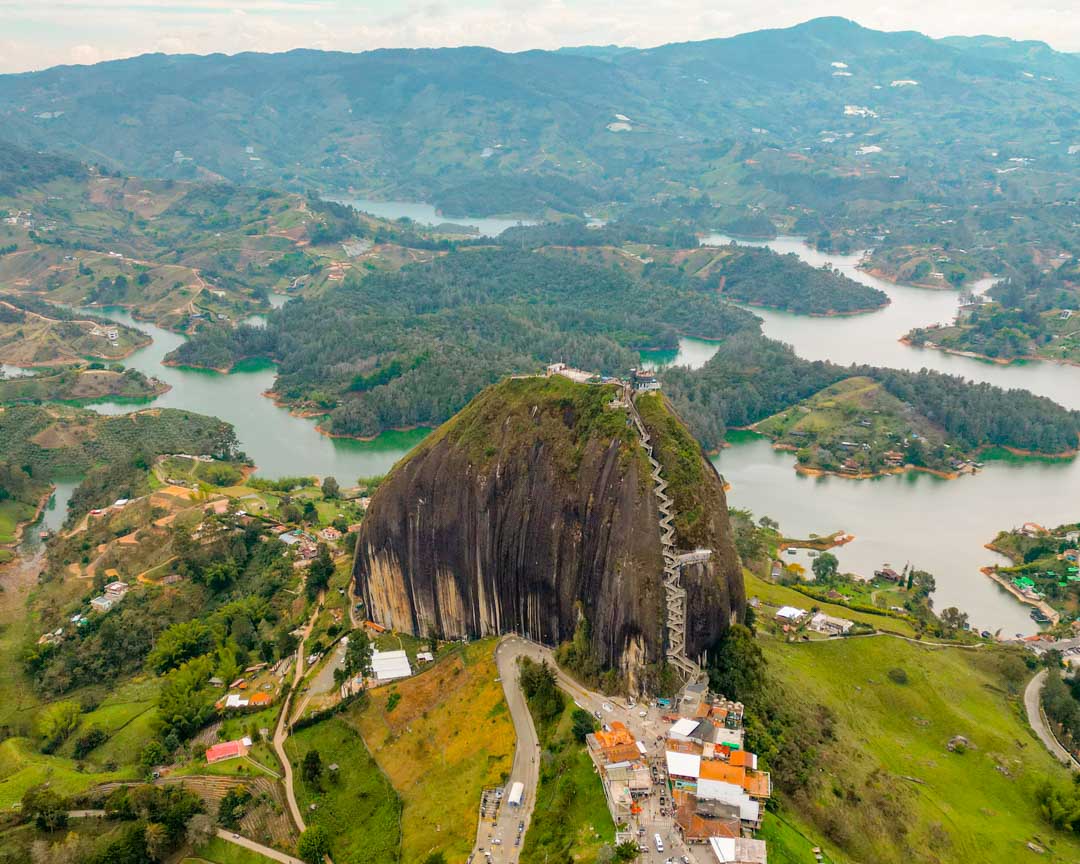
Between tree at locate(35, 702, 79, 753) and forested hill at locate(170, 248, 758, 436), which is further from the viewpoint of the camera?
forested hill at locate(170, 248, 758, 436)

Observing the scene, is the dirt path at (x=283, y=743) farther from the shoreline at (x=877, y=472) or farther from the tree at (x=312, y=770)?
the shoreline at (x=877, y=472)

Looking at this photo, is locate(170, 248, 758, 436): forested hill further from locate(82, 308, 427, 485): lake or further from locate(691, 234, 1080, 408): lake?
locate(691, 234, 1080, 408): lake

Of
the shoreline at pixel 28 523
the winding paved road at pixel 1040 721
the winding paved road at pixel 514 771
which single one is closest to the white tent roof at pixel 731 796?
the winding paved road at pixel 514 771

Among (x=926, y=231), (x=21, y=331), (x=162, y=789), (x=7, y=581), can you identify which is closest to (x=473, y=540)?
(x=162, y=789)

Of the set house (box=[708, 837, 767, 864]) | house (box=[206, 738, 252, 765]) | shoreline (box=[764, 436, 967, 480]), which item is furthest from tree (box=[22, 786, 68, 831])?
shoreline (box=[764, 436, 967, 480])

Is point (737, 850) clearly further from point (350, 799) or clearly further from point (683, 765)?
point (350, 799)
